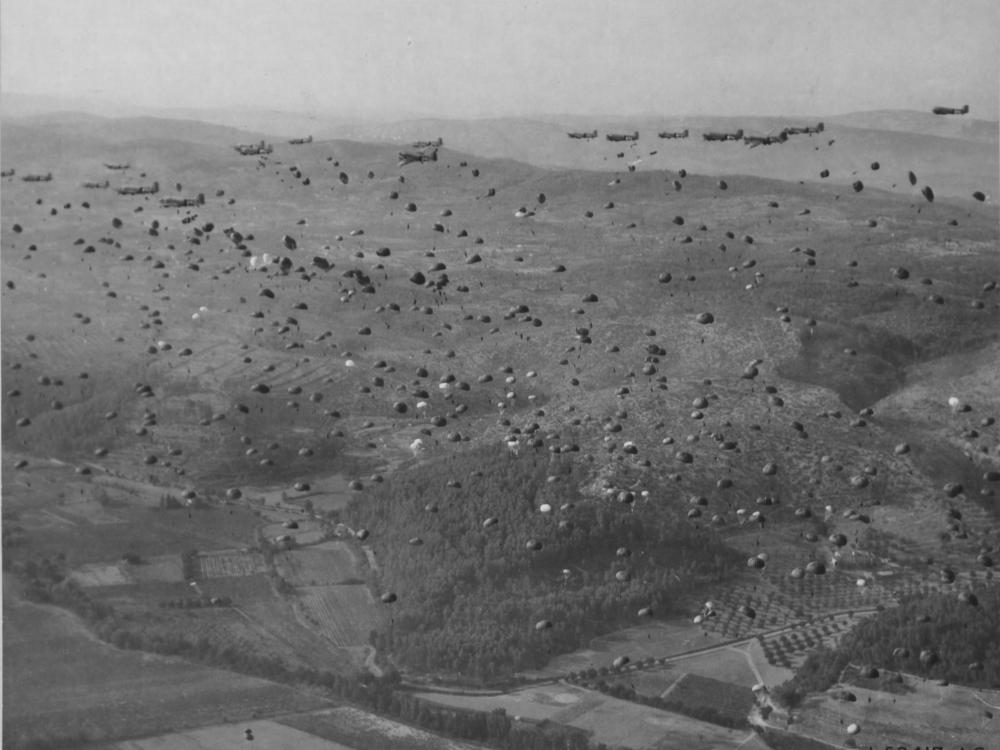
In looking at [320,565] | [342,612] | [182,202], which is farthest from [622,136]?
[342,612]

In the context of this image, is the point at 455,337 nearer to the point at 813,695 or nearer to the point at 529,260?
the point at 529,260

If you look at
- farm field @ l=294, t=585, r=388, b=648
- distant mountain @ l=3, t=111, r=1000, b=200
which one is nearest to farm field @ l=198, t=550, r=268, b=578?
farm field @ l=294, t=585, r=388, b=648

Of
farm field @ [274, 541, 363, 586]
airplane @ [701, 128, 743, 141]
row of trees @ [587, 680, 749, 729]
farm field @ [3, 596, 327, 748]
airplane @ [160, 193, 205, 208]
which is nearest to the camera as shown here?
farm field @ [3, 596, 327, 748]

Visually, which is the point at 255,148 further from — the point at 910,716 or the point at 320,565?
the point at 910,716

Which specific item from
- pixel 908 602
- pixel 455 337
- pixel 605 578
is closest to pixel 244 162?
pixel 455 337

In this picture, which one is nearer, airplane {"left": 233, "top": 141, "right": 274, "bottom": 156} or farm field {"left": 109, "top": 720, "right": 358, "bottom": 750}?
farm field {"left": 109, "top": 720, "right": 358, "bottom": 750}

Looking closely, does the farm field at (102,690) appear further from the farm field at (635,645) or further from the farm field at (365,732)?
the farm field at (635,645)

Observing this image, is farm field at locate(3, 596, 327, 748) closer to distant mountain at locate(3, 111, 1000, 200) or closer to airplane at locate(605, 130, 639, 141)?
distant mountain at locate(3, 111, 1000, 200)
